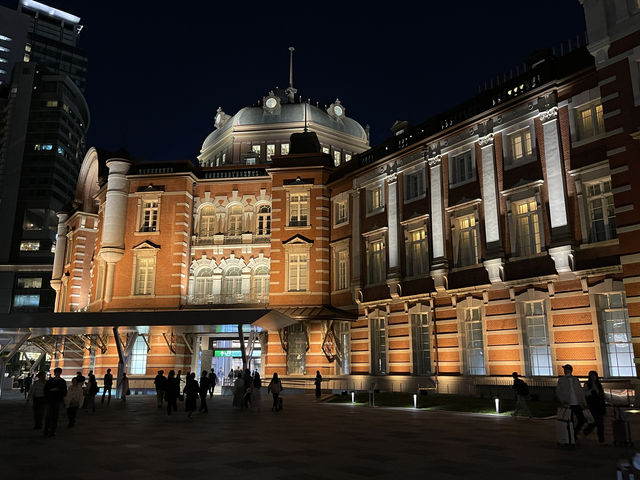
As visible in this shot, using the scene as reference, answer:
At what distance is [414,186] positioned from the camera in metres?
31.1

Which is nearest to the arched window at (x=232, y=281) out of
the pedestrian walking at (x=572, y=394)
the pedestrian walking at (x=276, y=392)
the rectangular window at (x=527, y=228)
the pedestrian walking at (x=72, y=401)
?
the pedestrian walking at (x=276, y=392)

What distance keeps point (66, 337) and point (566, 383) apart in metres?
32.1

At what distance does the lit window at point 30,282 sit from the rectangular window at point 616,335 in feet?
318

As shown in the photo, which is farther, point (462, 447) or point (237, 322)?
point (237, 322)

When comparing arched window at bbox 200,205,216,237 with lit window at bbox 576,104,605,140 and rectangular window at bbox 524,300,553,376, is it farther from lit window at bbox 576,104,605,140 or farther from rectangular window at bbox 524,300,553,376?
lit window at bbox 576,104,605,140

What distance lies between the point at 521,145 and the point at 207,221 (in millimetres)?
22415

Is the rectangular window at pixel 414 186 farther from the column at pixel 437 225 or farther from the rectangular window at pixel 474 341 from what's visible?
the rectangular window at pixel 474 341

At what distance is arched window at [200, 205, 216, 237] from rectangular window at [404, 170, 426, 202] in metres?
14.9

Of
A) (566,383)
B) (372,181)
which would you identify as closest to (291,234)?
(372,181)

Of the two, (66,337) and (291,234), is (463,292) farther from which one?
(66,337)

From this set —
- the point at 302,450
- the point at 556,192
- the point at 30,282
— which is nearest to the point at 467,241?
the point at 556,192

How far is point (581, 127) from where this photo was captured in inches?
918

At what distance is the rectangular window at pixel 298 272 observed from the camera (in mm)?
36125

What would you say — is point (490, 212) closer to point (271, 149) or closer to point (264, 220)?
point (264, 220)
